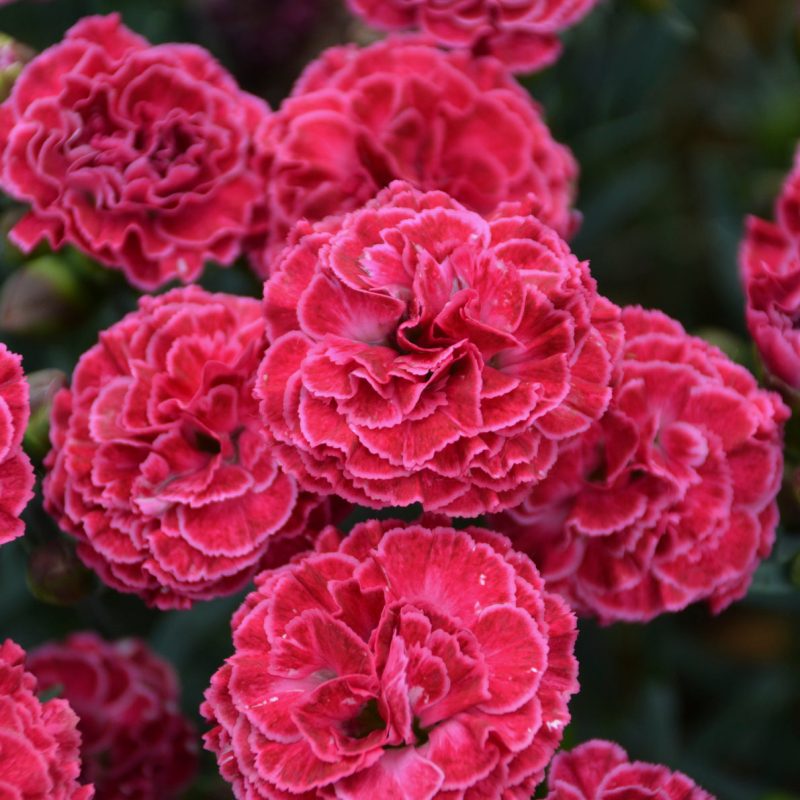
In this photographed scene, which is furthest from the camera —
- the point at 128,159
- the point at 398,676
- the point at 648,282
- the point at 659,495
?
the point at 648,282

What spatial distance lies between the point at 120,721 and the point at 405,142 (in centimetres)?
47

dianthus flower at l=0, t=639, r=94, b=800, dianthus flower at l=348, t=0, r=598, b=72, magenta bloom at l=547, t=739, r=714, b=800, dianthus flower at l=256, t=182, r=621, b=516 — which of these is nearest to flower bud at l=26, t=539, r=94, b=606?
dianthus flower at l=0, t=639, r=94, b=800

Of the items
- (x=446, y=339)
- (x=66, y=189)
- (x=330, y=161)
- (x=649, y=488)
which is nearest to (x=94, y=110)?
(x=66, y=189)

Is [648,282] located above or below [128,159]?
below

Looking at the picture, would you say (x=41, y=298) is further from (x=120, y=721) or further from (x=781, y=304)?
(x=781, y=304)

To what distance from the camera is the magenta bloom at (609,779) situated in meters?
0.62

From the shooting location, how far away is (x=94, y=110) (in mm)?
775

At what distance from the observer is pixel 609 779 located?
2.04 feet

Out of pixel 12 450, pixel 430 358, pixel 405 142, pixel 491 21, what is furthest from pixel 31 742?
pixel 491 21

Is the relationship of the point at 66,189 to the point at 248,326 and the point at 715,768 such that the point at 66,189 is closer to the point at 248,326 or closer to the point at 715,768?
the point at 248,326

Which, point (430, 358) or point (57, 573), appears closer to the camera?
point (430, 358)

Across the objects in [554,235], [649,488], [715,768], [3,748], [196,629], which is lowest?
[715,768]

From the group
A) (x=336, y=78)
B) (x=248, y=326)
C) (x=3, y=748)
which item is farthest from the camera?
(x=336, y=78)

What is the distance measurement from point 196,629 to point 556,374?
1.80ft
